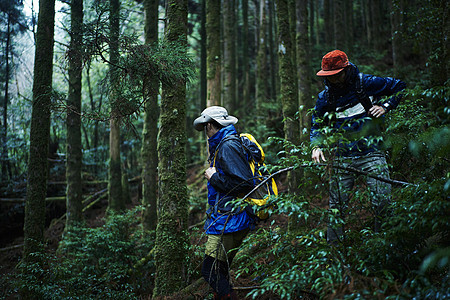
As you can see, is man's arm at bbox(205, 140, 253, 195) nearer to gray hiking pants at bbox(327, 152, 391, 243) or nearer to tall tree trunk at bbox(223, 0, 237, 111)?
gray hiking pants at bbox(327, 152, 391, 243)

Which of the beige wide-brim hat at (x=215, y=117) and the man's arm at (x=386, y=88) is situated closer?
the man's arm at (x=386, y=88)

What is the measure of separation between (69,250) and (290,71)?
6.96 meters

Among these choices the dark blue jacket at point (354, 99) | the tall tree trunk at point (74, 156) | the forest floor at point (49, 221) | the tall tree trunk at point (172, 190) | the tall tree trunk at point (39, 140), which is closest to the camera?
the dark blue jacket at point (354, 99)

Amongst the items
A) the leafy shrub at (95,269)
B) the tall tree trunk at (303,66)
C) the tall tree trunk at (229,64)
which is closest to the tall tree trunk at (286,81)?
the tall tree trunk at (303,66)

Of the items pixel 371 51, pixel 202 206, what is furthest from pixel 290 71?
pixel 371 51

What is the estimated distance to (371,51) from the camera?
19.5 meters

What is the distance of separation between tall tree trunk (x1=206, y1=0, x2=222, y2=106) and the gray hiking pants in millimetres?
5699

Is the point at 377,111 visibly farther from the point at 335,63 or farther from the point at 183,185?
the point at 183,185

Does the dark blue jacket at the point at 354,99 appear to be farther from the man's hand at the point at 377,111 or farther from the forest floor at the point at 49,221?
the forest floor at the point at 49,221

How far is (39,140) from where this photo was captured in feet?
18.3

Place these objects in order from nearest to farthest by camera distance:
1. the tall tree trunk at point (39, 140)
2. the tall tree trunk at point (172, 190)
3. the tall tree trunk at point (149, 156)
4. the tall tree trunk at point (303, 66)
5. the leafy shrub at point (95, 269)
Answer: the tall tree trunk at point (172, 190), the leafy shrub at point (95, 269), the tall tree trunk at point (39, 140), the tall tree trunk at point (303, 66), the tall tree trunk at point (149, 156)

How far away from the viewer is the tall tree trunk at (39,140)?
554cm

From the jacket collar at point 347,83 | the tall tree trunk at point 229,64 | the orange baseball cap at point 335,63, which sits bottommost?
the jacket collar at point 347,83

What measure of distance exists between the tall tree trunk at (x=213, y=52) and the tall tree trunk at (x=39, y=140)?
4126 millimetres
